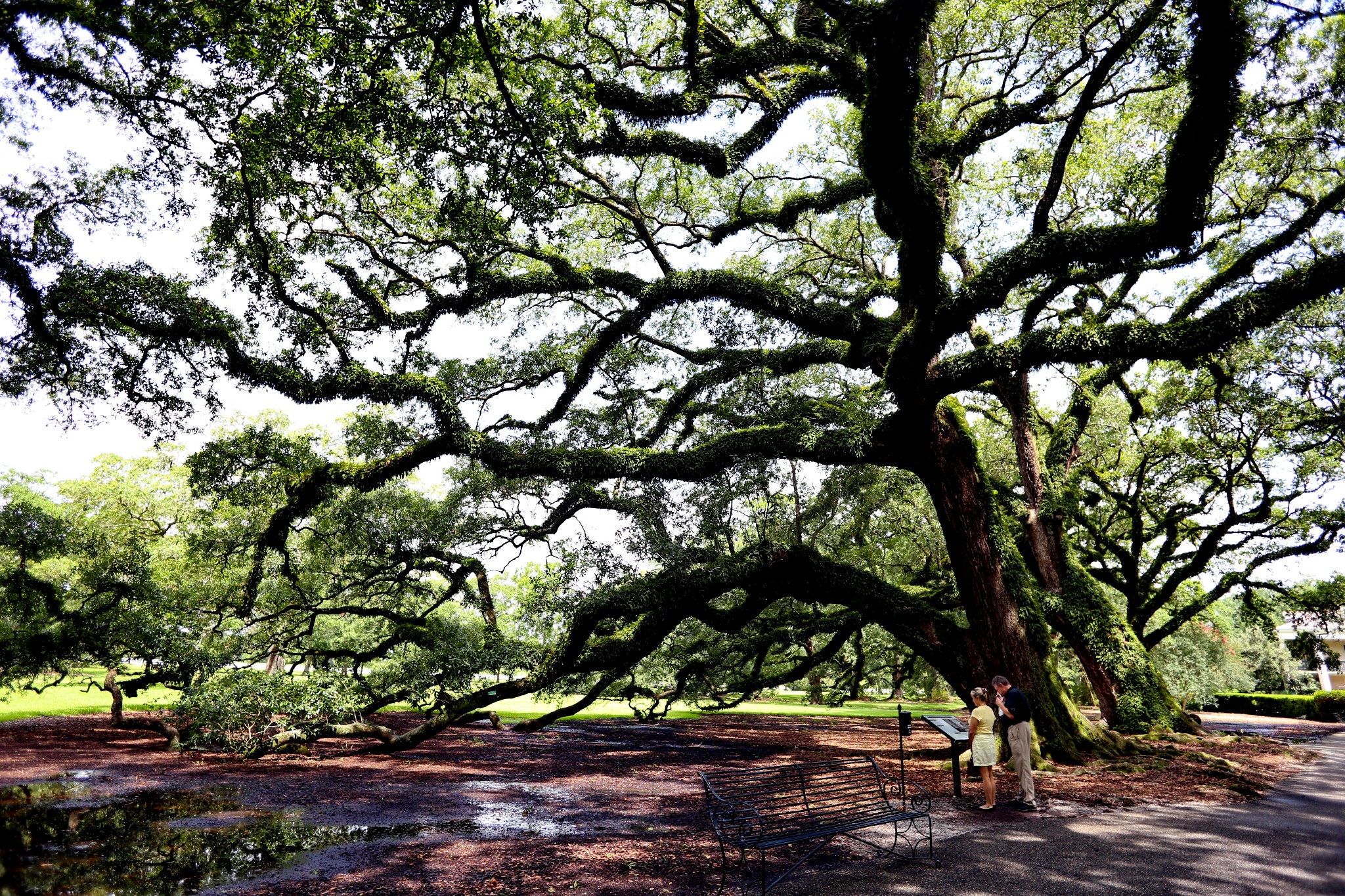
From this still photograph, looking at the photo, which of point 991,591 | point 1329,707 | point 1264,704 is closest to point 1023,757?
point 991,591

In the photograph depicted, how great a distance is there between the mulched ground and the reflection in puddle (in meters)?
0.50

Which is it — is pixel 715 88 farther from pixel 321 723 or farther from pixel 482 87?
pixel 321 723

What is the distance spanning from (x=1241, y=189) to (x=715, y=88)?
11.3 metres

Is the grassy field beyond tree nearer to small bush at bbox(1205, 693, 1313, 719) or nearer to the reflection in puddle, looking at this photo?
small bush at bbox(1205, 693, 1313, 719)

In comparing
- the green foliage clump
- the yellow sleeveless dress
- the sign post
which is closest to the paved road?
the yellow sleeveless dress

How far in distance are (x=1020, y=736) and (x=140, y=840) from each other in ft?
33.6

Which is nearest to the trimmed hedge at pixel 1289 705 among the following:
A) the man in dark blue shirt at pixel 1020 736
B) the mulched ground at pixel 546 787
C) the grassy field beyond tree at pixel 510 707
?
the mulched ground at pixel 546 787

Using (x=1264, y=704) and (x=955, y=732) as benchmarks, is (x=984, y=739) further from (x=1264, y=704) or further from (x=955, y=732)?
(x=1264, y=704)

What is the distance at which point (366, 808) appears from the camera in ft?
29.6

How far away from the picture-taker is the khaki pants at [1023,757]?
8281mm

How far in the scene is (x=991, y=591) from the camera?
12.3m

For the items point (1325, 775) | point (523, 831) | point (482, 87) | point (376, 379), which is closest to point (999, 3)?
point (482, 87)

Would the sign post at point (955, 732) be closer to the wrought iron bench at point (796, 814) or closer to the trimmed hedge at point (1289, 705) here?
the wrought iron bench at point (796, 814)

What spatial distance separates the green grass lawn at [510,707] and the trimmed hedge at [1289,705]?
12535 millimetres
